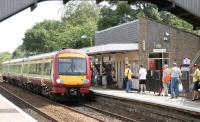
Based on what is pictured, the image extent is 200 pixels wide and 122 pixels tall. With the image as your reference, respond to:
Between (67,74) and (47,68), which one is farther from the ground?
(47,68)

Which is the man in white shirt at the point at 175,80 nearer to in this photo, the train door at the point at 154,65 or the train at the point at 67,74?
the train door at the point at 154,65

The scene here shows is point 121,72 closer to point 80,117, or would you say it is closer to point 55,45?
point 80,117

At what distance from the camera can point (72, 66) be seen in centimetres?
2511

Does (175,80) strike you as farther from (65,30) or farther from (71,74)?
(65,30)

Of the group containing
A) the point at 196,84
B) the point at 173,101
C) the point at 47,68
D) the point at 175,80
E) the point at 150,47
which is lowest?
the point at 173,101

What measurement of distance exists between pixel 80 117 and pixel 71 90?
5846mm

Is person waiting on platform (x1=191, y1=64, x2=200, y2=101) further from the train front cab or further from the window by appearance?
the window

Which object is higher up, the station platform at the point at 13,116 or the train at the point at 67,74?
the train at the point at 67,74

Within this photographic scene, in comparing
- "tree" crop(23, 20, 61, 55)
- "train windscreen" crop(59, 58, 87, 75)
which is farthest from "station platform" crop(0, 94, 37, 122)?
"tree" crop(23, 20, 61, 55)

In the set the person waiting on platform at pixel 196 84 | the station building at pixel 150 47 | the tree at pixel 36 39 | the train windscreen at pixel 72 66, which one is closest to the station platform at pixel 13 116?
the train windscreen at pixel 72 66

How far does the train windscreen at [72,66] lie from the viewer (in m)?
24.9

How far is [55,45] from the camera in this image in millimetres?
78000

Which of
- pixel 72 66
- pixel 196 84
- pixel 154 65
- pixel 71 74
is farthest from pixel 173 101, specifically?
pixel 154 65

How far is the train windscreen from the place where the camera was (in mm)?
24859
